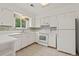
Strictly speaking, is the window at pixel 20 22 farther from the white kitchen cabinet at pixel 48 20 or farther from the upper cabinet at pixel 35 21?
the white kitchen cabinet at pixel 48 20

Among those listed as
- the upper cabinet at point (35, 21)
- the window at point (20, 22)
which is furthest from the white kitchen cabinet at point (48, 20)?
the window at point (20, 22)

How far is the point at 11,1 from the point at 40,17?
486 mm

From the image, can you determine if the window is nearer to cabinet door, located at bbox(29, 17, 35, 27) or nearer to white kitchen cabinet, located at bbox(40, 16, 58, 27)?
cabinet door, located at bbox(29, 17, 35, 27)

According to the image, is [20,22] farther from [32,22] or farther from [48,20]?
[48,20]

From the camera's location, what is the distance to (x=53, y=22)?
3.52ft

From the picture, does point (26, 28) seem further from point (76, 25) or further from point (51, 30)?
point (76, 25)

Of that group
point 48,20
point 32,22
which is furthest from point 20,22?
point 48,20

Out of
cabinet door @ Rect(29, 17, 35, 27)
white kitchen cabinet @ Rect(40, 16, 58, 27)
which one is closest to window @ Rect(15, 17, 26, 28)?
cabinet door @ Rect(29, 17, 35, 27)

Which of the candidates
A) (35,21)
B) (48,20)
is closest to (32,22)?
(35,21)

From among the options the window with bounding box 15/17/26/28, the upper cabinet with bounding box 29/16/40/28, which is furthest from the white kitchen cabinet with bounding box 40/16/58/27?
the window with bounding box 15/17/26/28

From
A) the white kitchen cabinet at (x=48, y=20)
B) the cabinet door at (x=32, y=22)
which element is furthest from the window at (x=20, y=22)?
the white kitchen cabinet at (x=48, y=20)

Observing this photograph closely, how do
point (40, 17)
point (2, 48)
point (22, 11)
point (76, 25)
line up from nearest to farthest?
1. point (2, 48)
2. point (22, 11)
3. point (40, 17)
4. point (76, 25)

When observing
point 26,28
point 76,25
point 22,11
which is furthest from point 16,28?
point 76,25

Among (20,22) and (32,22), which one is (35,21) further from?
(20,22)
